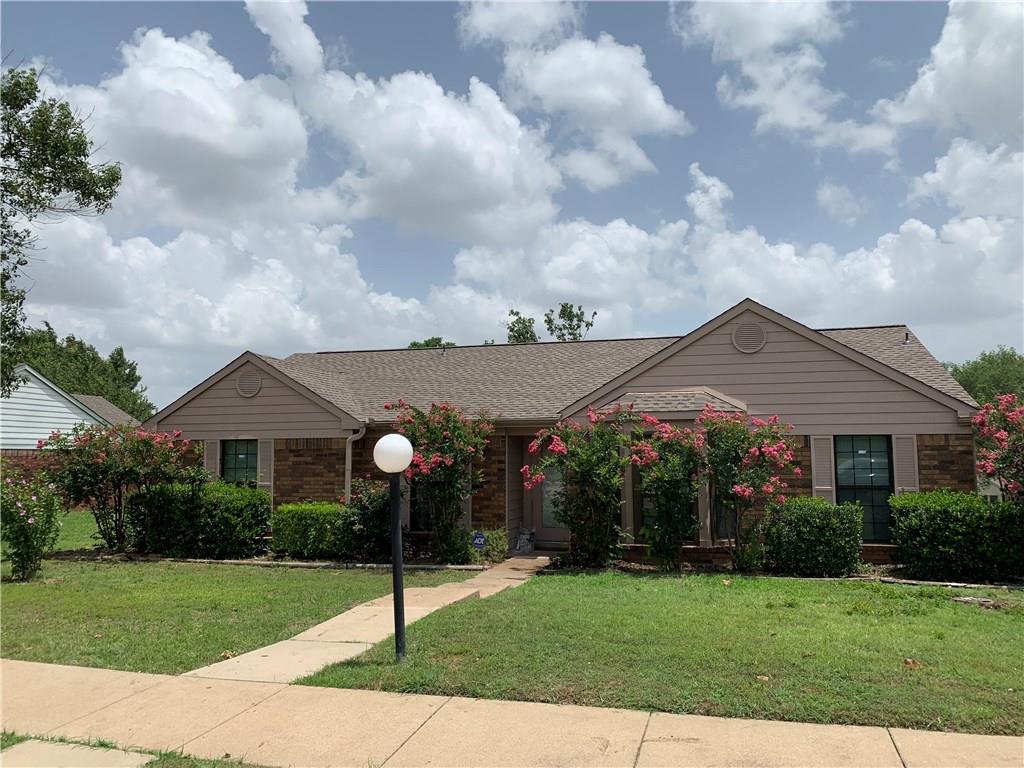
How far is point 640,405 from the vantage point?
13070 millimetres

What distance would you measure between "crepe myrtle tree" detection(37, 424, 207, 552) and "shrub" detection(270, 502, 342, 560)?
6.69ft

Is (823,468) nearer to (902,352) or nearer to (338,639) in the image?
(902,352)

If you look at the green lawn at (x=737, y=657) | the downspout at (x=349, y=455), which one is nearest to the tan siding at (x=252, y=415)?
the downspout at (x=349, y=455)

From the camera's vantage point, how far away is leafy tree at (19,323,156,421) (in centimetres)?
4988

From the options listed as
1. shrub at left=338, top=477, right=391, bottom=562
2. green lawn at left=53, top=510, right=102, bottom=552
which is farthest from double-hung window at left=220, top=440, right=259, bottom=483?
shrub at left=338, top=477, right=391, bottom=562

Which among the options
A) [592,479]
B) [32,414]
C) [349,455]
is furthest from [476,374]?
[32,414]

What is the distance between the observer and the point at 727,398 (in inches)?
522

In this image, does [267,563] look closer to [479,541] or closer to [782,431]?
[479,541]

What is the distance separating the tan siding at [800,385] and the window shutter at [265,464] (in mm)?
6997

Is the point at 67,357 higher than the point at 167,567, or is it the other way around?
the point at 67,357

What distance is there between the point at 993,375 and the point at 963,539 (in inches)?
1469

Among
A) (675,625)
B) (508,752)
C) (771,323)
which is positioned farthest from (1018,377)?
(508,752)

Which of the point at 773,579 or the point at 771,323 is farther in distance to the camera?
the point at 771,323

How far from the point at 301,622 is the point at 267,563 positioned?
5194mm
